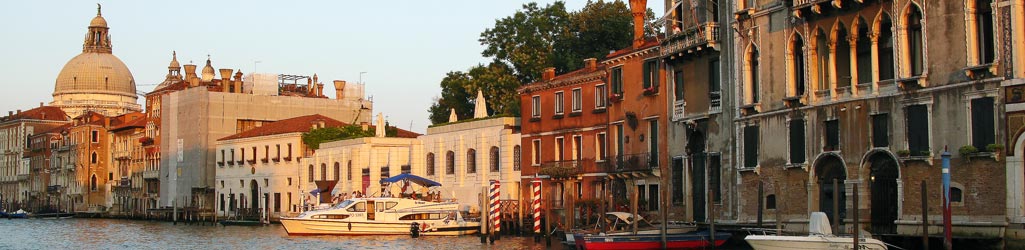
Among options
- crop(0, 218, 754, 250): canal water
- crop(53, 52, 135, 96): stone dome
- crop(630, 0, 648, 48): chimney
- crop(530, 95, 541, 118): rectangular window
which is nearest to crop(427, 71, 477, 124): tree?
crop(0, 218, 754, 250): canal water

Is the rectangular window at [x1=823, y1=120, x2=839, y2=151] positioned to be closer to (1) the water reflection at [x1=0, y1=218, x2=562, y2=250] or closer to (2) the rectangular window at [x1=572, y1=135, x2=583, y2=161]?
(1) the water reflection at [x1=0, y1=218, x2=562, y2=250]

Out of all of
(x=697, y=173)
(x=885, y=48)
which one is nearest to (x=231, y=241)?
(x=697, y=173)

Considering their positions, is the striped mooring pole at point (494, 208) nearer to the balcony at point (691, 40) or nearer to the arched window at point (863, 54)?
the balcony at point (691, 40)

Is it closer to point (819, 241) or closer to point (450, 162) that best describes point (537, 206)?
point (819, 241)

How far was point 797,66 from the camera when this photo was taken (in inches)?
1323

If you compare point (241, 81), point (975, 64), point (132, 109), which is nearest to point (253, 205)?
point (241, 81)

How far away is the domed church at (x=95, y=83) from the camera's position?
136 meters

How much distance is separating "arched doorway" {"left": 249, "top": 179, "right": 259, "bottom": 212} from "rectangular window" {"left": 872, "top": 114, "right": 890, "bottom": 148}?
51744 millimetres

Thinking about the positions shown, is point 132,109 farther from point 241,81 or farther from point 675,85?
point 675,85

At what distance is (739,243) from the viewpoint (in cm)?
3591

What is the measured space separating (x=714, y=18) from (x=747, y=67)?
2.57m

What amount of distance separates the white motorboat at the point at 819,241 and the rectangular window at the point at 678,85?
10.1 meters

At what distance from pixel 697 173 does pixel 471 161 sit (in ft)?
59.2

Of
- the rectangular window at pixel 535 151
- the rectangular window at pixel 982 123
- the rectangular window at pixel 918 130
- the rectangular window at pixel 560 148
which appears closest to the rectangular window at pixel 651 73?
the rectangular window at pixel 560 148
